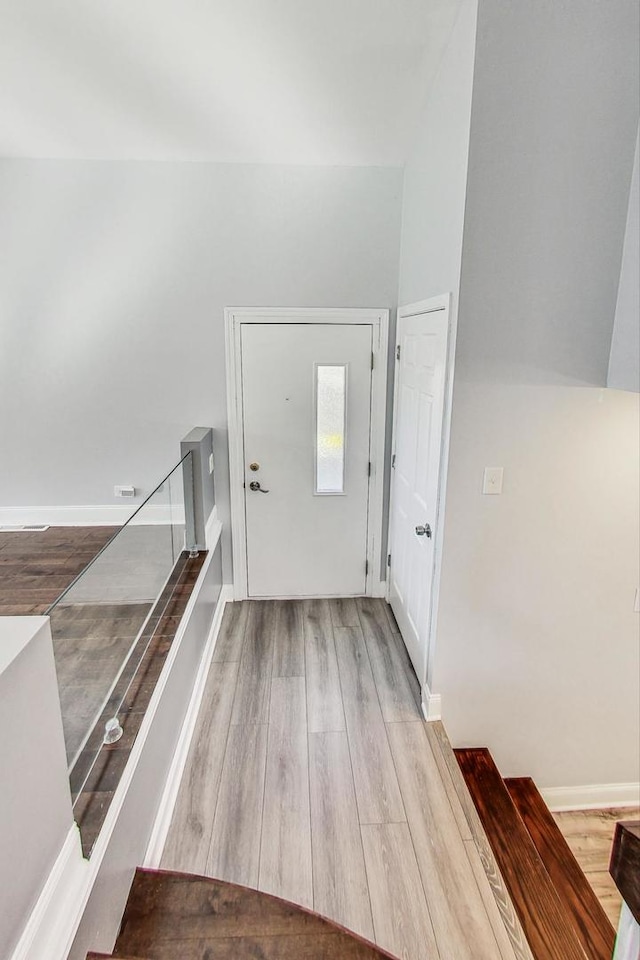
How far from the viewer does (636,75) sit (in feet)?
6.42

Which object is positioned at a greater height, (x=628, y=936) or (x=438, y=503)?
(x=438, y=503)

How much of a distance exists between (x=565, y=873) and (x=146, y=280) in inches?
148

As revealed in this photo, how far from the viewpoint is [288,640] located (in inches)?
129

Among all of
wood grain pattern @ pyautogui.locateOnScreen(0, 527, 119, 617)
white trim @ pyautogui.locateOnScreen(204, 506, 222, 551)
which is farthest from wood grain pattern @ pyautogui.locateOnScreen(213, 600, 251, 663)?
wood grain pattern @ pyautogui.locateOnScreen(0, 527, 119, 617)

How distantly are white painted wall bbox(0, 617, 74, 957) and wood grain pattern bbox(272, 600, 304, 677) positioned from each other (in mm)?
1828

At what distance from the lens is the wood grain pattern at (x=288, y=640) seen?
300cm

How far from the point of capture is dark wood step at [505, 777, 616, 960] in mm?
1957

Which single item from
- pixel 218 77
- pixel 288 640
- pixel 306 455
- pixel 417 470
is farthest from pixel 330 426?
pixel 218 77

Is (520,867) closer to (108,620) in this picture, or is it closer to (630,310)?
(108,620)

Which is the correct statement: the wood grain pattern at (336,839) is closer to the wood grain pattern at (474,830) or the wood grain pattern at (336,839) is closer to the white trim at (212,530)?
the wood grain pattern at (474,830)

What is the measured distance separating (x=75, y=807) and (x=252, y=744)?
3.77ft

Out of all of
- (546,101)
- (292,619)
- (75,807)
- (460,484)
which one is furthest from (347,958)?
(546,101)

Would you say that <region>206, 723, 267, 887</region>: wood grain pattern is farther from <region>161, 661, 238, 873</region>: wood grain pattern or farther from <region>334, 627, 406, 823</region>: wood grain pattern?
<region>334, 627, 406, 823</region>: wood grain pattern

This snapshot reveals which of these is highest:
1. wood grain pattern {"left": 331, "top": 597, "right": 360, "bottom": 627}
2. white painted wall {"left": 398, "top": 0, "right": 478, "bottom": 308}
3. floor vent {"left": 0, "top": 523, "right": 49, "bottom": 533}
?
white painted wall {"left": 398, "top": 0, "right": 478, "bottom": 308}
